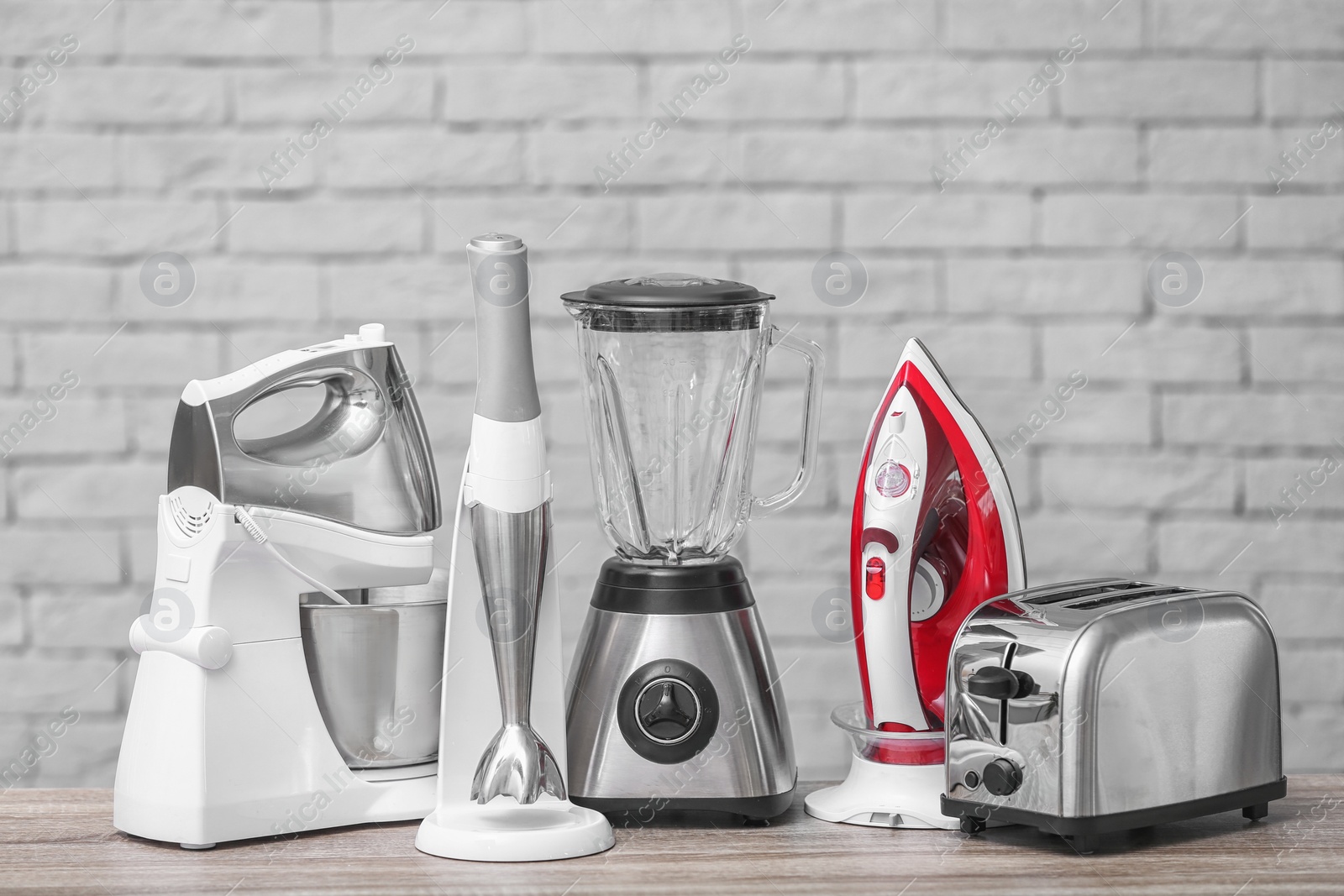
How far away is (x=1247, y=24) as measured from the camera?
1.40m

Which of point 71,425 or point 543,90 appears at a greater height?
point 543,90

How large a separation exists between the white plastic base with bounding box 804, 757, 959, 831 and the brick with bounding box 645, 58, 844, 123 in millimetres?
693

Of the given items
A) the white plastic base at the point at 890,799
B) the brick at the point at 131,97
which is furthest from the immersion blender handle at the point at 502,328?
the brick at the point at 131,97

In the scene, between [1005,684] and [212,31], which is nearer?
[1005,684]

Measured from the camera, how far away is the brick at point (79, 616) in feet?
4.70

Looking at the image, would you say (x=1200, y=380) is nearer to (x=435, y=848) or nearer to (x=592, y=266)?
(x=592, y=266)

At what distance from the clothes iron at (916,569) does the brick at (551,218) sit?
1.53 ft

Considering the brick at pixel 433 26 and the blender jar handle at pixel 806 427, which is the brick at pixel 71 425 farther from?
the blender jar handle at pixel 806 427

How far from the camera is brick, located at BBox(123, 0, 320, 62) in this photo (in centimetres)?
140

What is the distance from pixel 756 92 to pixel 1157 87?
420 mm

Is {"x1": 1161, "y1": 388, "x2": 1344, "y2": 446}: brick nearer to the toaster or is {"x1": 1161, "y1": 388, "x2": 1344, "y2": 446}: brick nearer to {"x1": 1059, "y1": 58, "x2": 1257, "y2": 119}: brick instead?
{"x1": 1059, "y1": 58, "x2": 1257, "y2": 119}: brick

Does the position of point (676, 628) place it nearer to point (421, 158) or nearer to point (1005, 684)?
point (1005, 684)

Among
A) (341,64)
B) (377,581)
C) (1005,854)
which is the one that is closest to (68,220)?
(341,64)

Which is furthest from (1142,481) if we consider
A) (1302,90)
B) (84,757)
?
(84,757)
